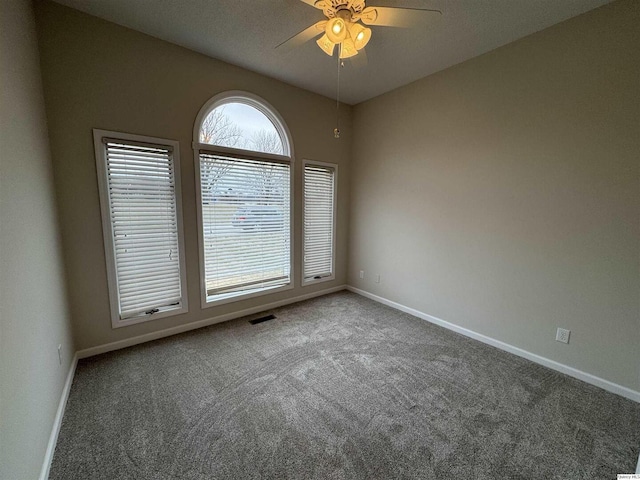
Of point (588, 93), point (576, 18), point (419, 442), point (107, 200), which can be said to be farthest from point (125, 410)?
point (576, 18)

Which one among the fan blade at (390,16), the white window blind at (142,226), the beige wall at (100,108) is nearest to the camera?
the fan blade at (390,16)

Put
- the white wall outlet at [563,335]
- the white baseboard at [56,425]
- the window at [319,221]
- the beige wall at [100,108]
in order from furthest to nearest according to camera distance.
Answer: the window at [319,221] < the white wall outlet at [563,335] < the beige wall at [100,108] < the white baseboard at [56,425]

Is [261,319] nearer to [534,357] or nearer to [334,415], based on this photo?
[334,415]

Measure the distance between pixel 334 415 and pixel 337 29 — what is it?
2.52 m

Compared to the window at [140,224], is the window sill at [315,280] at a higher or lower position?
lower

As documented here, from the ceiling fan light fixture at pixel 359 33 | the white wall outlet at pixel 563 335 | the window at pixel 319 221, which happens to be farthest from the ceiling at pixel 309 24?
the white wall outlet at pixel 563 335

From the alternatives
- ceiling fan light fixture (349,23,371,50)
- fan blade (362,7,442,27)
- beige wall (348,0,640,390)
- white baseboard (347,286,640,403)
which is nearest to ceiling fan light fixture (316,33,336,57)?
ceiling fan light fixture (349,23,371,50)

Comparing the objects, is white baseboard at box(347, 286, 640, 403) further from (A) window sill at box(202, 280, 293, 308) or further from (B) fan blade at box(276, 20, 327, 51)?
(B) fan blade at box(276, 20, 327, 51)

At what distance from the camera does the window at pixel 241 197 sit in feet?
9.11

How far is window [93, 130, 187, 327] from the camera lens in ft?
7.37

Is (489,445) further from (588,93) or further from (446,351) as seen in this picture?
(588,93)

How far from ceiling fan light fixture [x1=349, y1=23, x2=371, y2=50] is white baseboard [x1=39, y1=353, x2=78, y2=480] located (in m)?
3.01

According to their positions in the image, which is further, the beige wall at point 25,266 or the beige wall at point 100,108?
the beige wall at point 100,108

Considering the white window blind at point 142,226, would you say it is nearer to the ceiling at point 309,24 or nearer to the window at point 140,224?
the window at point 140,224
